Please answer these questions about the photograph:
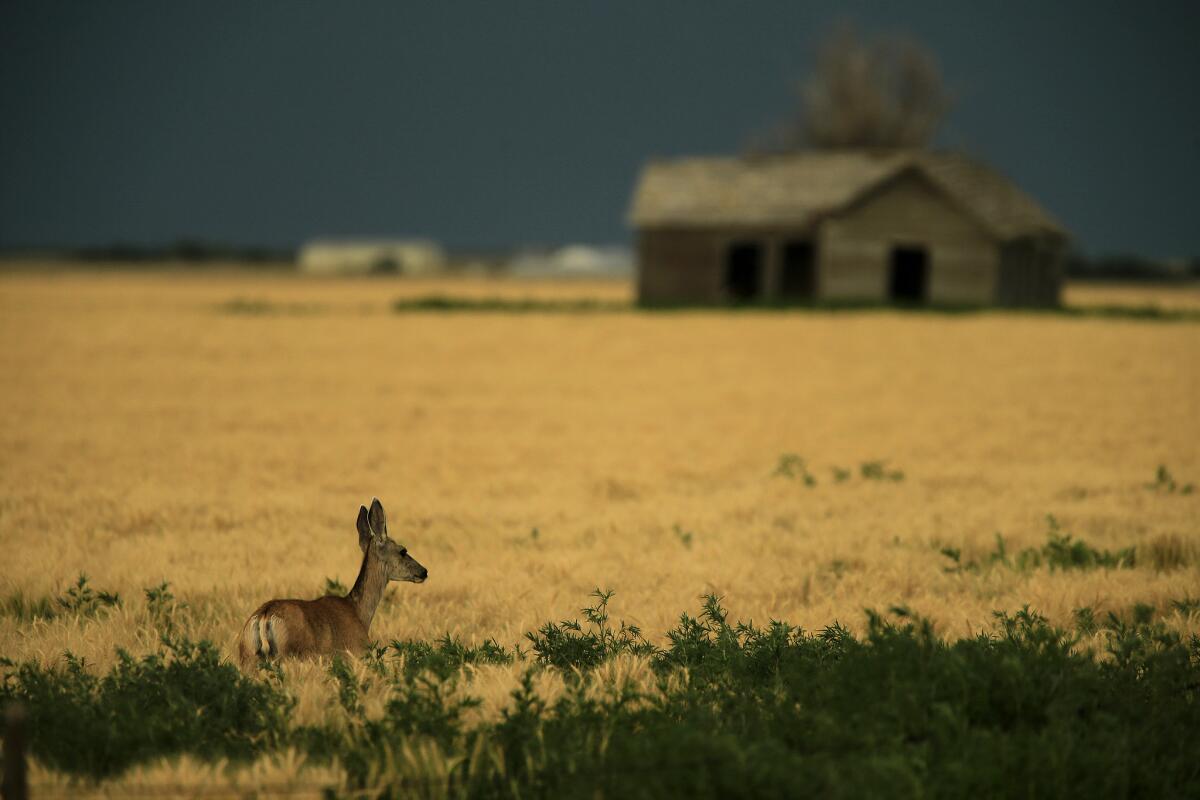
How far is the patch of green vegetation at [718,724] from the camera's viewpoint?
13.8ft

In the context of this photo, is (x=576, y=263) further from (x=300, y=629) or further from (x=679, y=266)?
(x=300, y=629)

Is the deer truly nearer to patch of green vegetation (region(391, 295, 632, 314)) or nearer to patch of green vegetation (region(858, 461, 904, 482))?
patch of green vegetation (region(858, 461, 904, 482))

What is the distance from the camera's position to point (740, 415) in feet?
61.6

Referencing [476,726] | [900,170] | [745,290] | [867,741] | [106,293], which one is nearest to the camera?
[867,741]

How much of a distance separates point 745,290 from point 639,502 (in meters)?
38.9

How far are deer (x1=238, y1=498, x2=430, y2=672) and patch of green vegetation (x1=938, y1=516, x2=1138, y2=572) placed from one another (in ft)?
16.2

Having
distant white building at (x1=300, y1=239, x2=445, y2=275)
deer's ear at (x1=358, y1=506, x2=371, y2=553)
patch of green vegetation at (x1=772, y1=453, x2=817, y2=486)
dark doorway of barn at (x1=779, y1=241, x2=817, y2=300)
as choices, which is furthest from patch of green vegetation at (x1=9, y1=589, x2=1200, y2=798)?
distant white building at (x1=300, y1=239, x2=445, y2=275)

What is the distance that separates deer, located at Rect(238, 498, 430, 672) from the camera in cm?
522

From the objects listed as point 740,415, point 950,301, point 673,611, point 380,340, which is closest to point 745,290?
point 950,301

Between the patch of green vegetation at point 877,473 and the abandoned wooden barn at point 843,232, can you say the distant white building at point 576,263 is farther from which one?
the patch of green vegetation at point 877,473

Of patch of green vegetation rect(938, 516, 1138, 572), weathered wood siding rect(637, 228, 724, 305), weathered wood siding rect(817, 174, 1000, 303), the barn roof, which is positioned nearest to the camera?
patch of green vegetation rect(938, 516, 1138, 572)

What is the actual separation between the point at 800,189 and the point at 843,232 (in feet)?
10.5

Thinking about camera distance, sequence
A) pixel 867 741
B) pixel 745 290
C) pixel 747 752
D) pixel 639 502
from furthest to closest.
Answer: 1. pixel 745 290
2. pixel 639 502
3. pixel 867 741
4. pixel 747 752

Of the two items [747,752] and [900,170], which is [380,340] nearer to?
[900,170]
